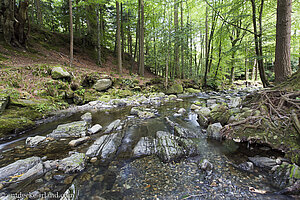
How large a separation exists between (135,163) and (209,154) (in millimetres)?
1930

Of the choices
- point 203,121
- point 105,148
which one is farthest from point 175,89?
point 105,148

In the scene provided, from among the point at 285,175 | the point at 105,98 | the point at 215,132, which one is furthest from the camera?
the point at 105,98

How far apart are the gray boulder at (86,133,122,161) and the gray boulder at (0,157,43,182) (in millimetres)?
1012

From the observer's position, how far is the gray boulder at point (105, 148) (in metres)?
3.28

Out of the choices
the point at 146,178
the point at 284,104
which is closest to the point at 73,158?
the point at 146,178

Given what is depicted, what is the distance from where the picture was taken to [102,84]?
11.0 meters

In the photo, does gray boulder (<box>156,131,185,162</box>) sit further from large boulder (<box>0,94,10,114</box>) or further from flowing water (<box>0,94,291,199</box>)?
large boulder (<box>0,94,10,114</box>)

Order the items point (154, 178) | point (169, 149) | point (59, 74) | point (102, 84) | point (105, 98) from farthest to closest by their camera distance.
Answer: point (102, 84) → point (105, 98) → point (59, 74) → point (169, 149) → point (154, 178)

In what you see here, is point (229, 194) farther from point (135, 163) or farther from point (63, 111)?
point (63, 111)

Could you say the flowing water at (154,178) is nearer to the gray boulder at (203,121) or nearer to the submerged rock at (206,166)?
the submerged rock at (206,166)

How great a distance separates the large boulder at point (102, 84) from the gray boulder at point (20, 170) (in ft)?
28.2

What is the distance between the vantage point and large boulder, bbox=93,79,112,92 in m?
10.8

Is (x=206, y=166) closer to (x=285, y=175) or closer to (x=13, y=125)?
(x=285, y=175)

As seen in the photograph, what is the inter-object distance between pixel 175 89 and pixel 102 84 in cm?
812
